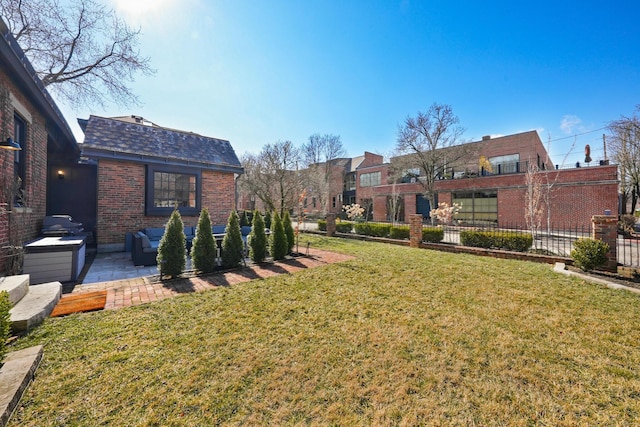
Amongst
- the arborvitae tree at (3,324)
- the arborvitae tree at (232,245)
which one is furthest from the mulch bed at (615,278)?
the arborvitae tree at (3,324)

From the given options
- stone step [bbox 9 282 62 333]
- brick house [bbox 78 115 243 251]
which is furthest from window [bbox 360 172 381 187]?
stone step [bbox 9 282 62 333]

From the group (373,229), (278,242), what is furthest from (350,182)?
(278,242)

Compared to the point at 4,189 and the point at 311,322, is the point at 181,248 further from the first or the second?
the point at 311,322

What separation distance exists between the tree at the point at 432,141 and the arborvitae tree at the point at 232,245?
17.4 meters

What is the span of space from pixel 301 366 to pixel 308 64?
1093 centimetres

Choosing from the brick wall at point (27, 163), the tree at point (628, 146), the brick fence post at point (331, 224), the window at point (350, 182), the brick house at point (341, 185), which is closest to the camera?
the brick wall at point (27, 163)

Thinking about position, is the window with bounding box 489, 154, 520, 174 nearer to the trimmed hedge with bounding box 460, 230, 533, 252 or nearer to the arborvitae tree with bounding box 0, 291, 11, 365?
the trimmed hedge with bounding box 460, 230, 533, 252

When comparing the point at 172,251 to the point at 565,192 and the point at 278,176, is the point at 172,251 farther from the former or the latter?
the point at 565,192

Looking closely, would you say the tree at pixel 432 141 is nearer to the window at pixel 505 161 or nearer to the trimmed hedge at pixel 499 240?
the window at pixel 505 161

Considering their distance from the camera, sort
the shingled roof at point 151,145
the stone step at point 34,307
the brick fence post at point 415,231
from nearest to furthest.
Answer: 1. the stone step at point 34,307
2. the shingled roof at point 151,145
3. the brick fence post at point 415,231

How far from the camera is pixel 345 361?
8.29ft

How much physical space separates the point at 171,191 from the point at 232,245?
17.7ft

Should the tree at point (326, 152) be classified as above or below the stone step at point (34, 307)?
above

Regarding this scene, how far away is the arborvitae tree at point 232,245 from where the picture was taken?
6254mm
